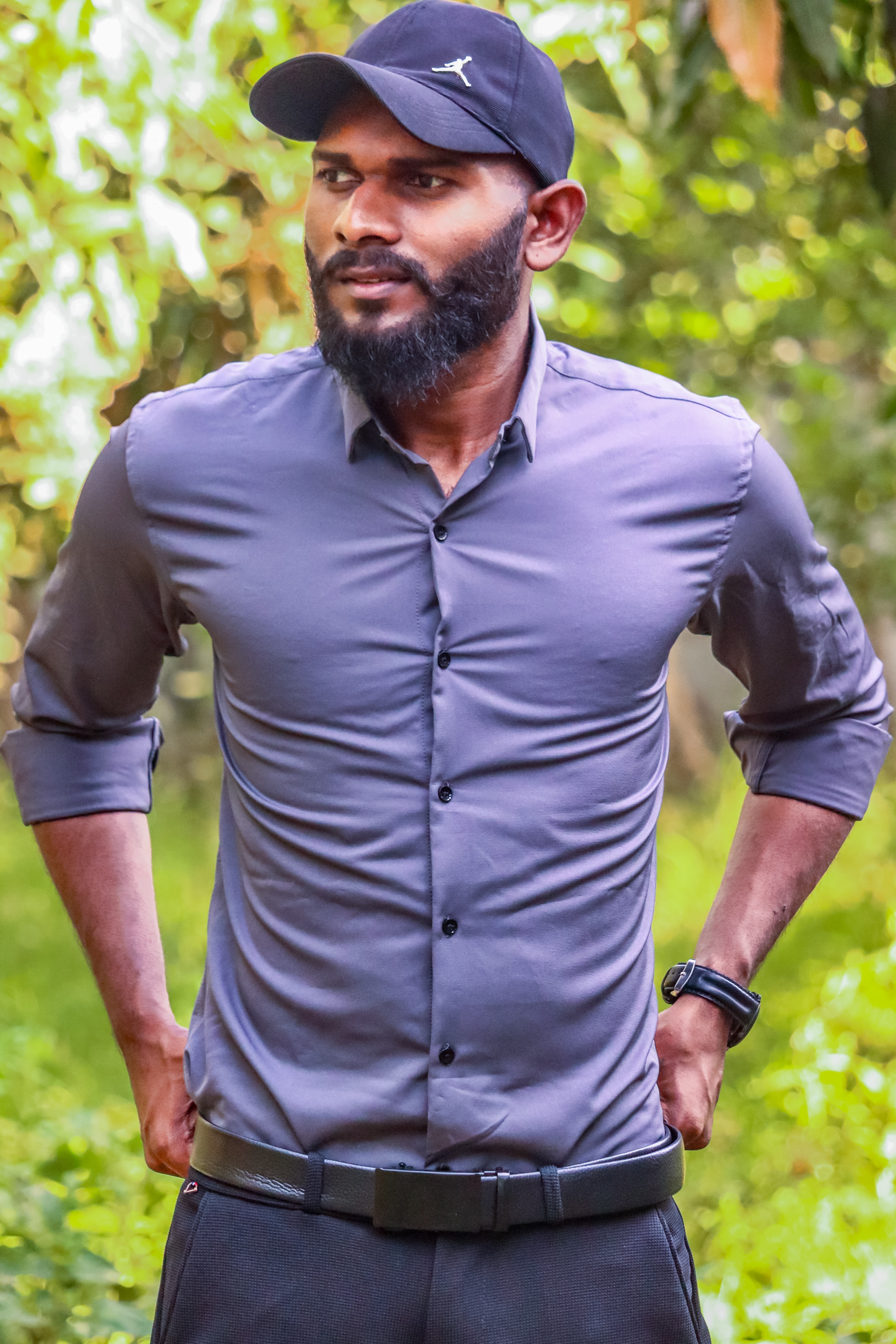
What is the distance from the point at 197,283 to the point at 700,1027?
7.50 feet

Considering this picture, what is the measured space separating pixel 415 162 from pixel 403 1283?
126 centimetres

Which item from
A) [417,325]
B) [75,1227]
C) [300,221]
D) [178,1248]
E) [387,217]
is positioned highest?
[387,217]

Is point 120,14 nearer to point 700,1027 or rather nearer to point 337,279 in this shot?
point 337,279

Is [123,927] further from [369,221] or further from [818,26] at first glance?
[818,26]

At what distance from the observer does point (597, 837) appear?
72.5 inches

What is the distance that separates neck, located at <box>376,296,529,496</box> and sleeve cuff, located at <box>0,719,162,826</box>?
0.58 m

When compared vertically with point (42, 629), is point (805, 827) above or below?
below

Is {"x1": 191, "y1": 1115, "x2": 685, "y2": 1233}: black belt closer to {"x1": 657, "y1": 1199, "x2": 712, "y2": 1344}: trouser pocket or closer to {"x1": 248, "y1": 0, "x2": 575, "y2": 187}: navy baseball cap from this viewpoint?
{"x1": 657, "y1": 1199, "x2": 712, "y2": 1344}: trouser pocket

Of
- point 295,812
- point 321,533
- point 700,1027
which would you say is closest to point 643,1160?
point 700,1027

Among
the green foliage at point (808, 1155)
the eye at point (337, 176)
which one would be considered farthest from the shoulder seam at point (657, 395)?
the green foliage at point (808, 1155)

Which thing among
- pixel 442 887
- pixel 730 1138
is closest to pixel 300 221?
pixel 442 887

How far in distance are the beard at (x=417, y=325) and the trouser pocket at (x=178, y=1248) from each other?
3.12 feet

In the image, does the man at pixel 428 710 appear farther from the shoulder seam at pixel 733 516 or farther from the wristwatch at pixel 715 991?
the wristwatch at pixel 715 991

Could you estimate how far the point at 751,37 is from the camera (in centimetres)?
250
